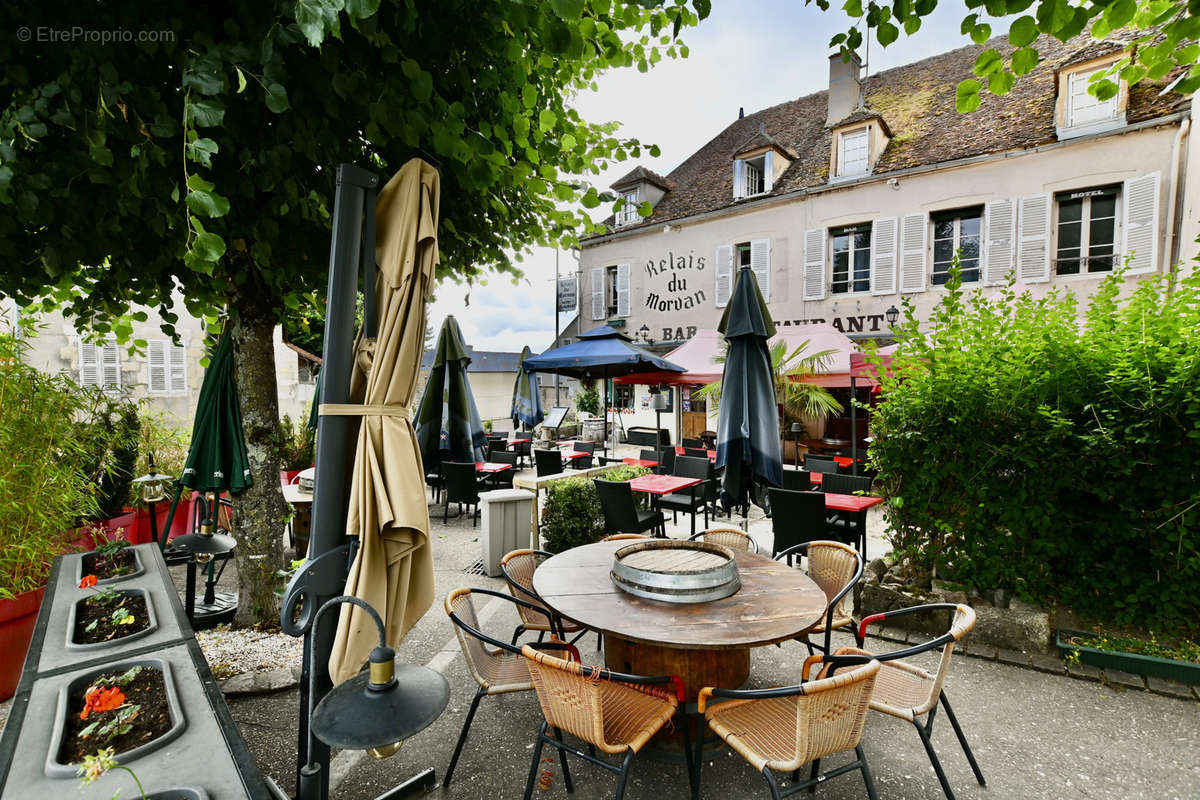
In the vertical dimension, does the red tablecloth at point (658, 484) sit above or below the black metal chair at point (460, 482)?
above

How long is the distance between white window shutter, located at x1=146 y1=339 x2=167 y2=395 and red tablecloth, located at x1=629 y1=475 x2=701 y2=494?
12540mm

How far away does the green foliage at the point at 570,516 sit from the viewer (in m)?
5.64

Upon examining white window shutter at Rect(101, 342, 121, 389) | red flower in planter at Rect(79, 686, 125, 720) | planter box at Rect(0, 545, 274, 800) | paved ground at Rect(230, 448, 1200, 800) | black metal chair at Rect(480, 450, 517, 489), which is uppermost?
white window shutter at Rect(101, 342, 121, 389)

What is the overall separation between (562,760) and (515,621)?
2.02 meters

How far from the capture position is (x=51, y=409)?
362cm

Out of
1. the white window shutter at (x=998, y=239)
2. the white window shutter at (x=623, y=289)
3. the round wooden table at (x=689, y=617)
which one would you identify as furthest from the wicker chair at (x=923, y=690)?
the white window shutter at (x=623, y=289)

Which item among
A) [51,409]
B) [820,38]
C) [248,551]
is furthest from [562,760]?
[51,409]

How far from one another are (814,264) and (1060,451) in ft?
36.2

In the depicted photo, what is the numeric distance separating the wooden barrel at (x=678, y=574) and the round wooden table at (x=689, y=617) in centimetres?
5

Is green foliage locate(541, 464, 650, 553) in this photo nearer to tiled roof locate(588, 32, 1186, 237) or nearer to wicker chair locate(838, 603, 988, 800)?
wicker chair locate(838, 603, 988, 800)

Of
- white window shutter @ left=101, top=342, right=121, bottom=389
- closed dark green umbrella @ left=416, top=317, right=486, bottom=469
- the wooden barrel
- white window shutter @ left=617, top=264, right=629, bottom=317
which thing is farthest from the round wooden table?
white window shutter @ left=617, top=264, right=629, bottom=317

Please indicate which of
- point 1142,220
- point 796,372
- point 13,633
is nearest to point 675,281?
point 796,372

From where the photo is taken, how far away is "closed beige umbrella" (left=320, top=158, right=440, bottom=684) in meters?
1.91

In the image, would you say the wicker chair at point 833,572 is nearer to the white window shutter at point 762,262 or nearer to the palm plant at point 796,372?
the palm plant at point 796,372
